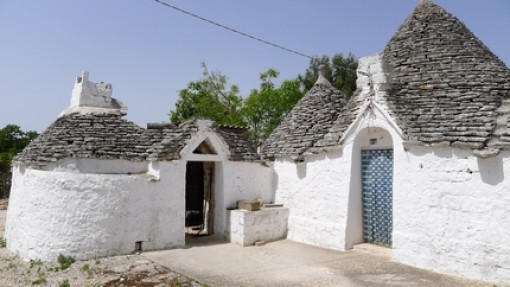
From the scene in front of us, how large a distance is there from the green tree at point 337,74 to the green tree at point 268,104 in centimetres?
377

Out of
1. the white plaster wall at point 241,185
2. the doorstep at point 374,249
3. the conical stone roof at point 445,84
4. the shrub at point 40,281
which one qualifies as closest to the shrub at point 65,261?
the shrub at point 40,281

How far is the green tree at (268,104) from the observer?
78.9 feet

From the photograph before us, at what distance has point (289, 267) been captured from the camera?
7.26m

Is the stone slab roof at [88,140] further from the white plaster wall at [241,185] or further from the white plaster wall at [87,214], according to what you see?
the white plaster wall at [241,185]

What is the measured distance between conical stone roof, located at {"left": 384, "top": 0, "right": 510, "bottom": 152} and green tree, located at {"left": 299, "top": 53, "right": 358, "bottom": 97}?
16876 mm

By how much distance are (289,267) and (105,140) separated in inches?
202

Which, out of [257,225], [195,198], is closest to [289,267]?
[257,225]

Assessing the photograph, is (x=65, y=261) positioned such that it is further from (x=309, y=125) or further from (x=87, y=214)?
(x=309, y=125)

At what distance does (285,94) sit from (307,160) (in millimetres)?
14573

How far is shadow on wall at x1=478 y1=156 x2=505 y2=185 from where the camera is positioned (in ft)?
20.3

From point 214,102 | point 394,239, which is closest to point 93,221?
point 394,239

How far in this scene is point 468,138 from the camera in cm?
657

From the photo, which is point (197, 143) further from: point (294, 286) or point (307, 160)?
point (294, 286)

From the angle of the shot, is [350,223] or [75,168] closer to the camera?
[75,168]
